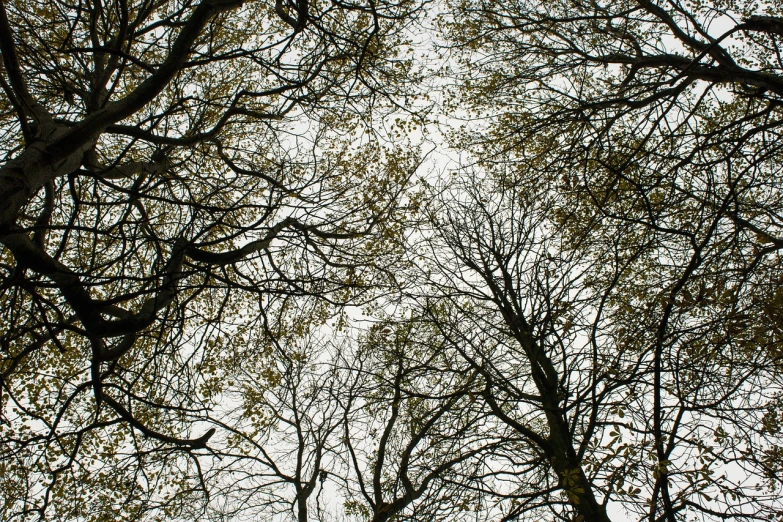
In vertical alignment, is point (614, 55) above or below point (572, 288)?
above

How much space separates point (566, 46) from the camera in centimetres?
820

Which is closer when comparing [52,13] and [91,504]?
[52,13]

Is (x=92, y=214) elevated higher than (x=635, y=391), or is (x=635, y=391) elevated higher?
(x=92, y=214)

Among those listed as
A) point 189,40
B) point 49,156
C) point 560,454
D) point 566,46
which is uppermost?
point 566,46

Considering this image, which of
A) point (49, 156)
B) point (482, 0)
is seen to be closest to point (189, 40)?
point (49, 156)

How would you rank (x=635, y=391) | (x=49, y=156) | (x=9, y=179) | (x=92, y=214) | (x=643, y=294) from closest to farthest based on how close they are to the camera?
(x=9, y=179), (x=49, y=156), (x=635, y=391), (x=643, y=294), (x=92, y=214)

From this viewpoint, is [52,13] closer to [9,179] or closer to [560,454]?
[9,179]

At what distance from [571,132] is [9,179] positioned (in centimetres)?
599

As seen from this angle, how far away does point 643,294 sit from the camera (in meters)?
5.65

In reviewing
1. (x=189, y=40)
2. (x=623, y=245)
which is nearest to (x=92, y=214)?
(x=189, y=40)

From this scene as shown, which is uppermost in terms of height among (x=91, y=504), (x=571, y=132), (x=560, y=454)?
(x=571, y=132)

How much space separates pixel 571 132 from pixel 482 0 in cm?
339

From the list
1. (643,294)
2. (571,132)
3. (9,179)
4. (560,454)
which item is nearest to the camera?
(9,179)

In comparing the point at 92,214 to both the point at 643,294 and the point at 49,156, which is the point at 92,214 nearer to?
the point at 49,156
